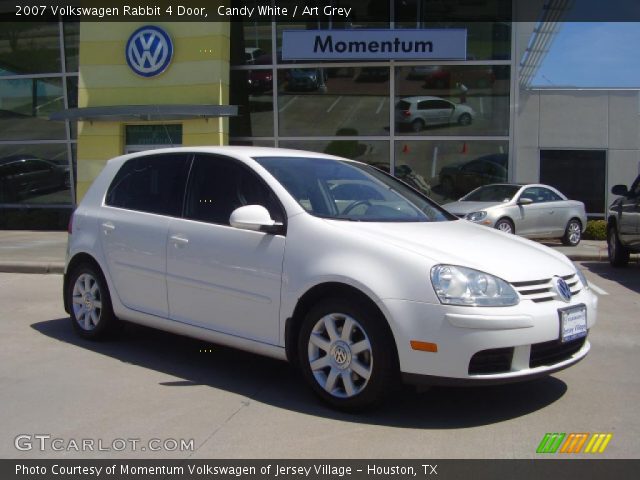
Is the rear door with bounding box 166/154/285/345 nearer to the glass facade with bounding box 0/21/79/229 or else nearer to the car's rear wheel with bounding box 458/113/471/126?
the car's rear wheel with bounding box 458/113/471/126

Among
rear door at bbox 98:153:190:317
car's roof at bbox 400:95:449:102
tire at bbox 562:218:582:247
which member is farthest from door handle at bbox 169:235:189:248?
car's roof at bbox 400:95:449:102

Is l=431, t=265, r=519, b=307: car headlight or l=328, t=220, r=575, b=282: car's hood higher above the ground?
l=328, t=220, r=575, b=282: car's hood

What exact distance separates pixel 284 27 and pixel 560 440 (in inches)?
579

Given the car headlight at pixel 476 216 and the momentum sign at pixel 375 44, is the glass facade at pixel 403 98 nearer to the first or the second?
the momentum sign at pixel 375 44

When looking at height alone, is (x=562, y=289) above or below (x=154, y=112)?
below

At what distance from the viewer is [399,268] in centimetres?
424

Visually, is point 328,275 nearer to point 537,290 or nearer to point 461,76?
point 537,290

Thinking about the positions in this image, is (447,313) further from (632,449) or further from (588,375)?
(588,375)

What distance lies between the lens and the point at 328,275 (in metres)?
4.44

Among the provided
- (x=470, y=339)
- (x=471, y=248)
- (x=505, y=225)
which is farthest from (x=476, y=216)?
(x=470, y=339)

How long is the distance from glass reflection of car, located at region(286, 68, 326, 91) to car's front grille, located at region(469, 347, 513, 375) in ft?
45.1

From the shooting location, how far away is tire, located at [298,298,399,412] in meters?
4.26

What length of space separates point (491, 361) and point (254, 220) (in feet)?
5.78

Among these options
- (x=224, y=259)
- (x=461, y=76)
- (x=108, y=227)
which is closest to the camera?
(x=224, y=259)
